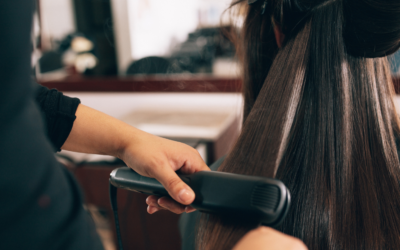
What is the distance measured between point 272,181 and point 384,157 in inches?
10.4

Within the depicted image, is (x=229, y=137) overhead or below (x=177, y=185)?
below

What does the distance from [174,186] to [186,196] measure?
37mm

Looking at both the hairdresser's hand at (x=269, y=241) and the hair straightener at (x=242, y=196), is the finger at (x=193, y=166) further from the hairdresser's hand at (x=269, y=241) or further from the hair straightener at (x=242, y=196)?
the hairdresser's hand at (x=269, y=241)

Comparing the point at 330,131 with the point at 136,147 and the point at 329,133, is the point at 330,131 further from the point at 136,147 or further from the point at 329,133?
the point at 136,147

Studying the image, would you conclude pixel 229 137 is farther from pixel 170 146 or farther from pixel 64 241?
pixel 64 241

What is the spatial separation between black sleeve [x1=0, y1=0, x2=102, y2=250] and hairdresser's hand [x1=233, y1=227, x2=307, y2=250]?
0.16 m

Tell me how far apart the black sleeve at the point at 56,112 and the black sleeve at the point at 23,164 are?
372 mm

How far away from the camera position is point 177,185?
42 centimetres

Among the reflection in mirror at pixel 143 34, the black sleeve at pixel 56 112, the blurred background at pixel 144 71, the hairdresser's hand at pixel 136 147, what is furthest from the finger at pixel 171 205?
the reflection in mirror at pixel 143 34

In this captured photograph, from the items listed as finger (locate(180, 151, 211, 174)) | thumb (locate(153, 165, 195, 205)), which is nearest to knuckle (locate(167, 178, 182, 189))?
thumb (locate(153, 165, 195, 205))

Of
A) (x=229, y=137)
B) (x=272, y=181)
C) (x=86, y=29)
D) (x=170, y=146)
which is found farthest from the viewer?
(x=86, y=29)

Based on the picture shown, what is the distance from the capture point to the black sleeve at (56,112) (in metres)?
0.57

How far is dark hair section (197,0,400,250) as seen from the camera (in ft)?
1.38

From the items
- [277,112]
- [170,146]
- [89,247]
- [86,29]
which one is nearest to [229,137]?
[170,146]
